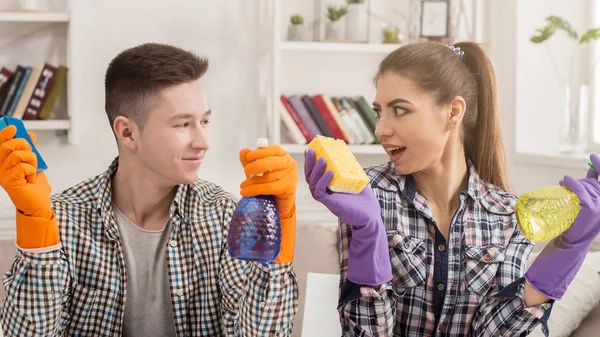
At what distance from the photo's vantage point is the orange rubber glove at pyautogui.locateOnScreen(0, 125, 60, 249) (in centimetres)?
142

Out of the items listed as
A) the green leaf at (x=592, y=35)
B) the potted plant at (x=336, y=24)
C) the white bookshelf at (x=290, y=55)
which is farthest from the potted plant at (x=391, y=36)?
the green leaf at (x=592, y=35)

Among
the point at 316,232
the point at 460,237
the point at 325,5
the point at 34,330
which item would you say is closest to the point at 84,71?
the point at 325,5

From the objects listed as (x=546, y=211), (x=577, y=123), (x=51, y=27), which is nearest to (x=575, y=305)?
(x=546, y=211)

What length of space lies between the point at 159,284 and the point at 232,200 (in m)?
0.26

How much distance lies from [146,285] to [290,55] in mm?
1835

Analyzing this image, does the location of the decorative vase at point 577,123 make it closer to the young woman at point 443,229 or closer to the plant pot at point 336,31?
the plant pot at point 336,31

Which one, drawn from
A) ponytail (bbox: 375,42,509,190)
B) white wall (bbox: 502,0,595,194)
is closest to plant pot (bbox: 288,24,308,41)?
white wall (bbox: 502,0,595,194)

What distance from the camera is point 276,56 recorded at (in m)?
3.06

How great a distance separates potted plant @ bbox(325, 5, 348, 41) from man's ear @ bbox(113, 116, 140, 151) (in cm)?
156

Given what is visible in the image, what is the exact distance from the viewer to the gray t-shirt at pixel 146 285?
5.58ft

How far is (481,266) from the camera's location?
1.66 m

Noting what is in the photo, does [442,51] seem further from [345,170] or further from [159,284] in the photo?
[159,284]

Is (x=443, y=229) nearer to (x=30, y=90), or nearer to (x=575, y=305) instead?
(x=575, y=305)

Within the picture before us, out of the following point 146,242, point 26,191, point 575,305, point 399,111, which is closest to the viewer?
point 26,191
